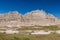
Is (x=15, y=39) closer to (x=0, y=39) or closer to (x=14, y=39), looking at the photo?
(x=14, y=39)

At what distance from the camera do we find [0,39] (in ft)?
80.9

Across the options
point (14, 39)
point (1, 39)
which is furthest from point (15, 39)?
point (1, 39)

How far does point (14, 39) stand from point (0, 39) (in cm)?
162

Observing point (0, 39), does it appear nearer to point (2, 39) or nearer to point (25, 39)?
point (2, 39)

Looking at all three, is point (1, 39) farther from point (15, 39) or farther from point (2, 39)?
point (15, 39)

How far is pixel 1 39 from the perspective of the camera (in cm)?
2494

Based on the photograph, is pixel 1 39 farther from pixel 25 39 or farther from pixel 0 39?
pixel 25 39

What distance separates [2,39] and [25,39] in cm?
269

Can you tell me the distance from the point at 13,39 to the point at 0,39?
1586mm

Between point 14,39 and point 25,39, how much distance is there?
1.45 metres

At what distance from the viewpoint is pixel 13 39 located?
24.2 m

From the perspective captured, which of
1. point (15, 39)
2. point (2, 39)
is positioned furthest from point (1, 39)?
→ point (15, 39)

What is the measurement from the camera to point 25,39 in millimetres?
25297

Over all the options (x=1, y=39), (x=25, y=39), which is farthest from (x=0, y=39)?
(x=25, y=39)
